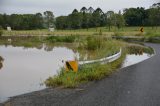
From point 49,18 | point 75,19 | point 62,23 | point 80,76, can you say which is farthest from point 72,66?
point 49,18

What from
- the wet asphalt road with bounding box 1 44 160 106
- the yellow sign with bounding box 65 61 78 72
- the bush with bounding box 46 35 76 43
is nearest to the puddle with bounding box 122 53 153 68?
the yellow sign with bounding box 65 61 78 72

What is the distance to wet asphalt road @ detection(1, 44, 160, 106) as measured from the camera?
9.57 meters

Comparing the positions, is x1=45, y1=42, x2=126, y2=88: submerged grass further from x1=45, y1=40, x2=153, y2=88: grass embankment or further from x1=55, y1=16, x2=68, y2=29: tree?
x1=55, y1=16, x2=68, y2=29: tree

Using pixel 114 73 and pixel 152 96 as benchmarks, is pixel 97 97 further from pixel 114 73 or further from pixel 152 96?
pixel 114 73

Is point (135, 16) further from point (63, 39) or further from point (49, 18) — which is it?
point (63, 39)

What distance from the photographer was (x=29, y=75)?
16.4 meters

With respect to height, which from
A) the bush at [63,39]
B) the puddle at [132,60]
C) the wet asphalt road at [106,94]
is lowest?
the bush at [63,39]

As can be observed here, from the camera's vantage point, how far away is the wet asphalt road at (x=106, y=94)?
9570 mm

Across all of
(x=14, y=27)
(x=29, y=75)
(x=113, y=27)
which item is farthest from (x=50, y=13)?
(x=29, y=75)

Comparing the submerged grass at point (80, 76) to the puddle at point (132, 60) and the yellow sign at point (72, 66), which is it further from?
the puddle at point (132, 60)

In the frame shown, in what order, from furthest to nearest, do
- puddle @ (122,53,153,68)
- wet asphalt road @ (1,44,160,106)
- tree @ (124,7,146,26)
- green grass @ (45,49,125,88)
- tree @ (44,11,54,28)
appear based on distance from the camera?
1. tree @ (44,11,54,28)
2. tree @ (124,7,146,26)
3. puddle @ (122,53,153,68)
4. green grass @ (45,49,125,88)
5. wet asphalt road @ (1,44,160,106)

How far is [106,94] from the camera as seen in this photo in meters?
10.8

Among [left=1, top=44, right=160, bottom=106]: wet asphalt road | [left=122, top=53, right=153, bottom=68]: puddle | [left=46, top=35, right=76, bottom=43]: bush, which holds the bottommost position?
[left=46, top=35, right=76, bottom=43]: bush

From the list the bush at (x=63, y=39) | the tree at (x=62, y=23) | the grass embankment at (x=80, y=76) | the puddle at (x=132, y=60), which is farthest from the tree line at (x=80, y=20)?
the grass embankment at (x=80, y=76)
